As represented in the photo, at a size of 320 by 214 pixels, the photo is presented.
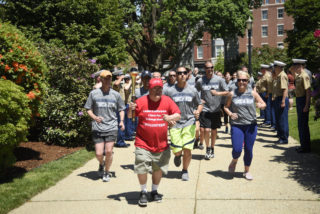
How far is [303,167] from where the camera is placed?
288 inches

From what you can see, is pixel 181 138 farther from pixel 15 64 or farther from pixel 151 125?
pixel 15 64

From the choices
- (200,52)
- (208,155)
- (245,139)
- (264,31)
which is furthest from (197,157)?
(264,31)

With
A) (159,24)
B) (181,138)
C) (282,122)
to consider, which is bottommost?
(282,122)

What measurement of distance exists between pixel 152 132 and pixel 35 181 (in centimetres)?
270

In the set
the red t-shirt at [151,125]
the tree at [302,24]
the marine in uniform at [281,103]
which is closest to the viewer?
the red t-shirt at [151,125]

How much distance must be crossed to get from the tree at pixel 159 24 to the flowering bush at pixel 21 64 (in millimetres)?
20672

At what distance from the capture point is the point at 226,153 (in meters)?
9.24

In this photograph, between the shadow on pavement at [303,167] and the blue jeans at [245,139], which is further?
the blue jeans at [245,139]

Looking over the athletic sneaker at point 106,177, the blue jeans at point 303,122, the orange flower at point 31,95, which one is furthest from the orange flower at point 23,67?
the blue jeans at point 303,122

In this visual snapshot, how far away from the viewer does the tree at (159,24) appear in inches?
1099

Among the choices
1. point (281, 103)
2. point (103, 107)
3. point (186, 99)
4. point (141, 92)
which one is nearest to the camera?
point (103, 107)

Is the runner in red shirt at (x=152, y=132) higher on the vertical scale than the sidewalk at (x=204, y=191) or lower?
higher

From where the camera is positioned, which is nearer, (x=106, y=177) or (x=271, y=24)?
(x=106, y=177)

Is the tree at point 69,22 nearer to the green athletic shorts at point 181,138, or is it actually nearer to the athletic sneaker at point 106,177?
the athletic sneaker at point 106,177
